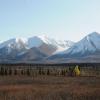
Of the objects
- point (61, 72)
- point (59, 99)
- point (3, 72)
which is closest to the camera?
point (59, 99)

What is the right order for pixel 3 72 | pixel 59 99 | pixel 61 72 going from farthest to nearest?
pixel 61 72
pixel 3 72
pixel 59 99

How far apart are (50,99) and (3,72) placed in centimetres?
7510

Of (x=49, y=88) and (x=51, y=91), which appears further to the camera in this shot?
(x=49, y=88)

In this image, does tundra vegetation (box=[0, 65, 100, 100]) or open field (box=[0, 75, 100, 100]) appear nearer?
open field (box=[0, 75, 100, 100])

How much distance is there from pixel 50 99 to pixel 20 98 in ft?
11.2

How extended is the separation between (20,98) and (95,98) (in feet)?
25.1

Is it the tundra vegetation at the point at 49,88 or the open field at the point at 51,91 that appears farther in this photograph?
the tundra vegetation at the point at 49,88

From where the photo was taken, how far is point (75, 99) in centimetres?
3559

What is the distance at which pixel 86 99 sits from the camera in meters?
36.1

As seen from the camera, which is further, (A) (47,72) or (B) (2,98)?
(A) (47,72)

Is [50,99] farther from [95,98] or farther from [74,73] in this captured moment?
[74,73]

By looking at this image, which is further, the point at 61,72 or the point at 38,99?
the point at 61,72

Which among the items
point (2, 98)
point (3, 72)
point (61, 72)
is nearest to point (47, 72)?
point (61, 72)

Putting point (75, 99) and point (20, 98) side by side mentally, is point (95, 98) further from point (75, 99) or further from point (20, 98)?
point (20, 98)
